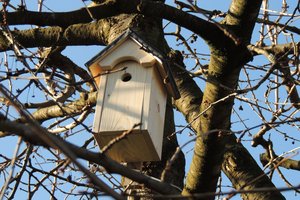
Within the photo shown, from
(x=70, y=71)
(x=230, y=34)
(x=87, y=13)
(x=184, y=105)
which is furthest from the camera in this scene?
(x=70, y=71)

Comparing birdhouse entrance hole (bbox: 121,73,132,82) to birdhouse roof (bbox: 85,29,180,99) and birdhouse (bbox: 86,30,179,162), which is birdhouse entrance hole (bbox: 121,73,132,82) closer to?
birdhouse (bbox: 86,30,179,162)

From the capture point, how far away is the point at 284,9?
458 cm

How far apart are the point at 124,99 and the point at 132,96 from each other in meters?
0.04

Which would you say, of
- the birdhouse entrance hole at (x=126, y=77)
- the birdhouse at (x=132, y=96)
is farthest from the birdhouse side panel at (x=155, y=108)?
the birdhouse entrance hole at (x=126, y=77)

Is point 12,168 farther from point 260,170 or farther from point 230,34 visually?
point 260,170

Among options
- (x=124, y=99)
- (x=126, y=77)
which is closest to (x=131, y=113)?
(x=124, y=99)

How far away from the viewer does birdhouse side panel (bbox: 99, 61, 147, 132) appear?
274 cm

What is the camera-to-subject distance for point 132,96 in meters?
2.83

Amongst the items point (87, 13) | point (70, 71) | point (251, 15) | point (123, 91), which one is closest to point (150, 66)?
point (123, 91)

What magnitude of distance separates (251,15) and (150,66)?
0.60 metres

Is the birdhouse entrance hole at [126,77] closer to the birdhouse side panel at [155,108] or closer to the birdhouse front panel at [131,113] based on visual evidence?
the birdhouse front panel at [131,113]

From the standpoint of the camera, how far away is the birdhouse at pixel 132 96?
8.95 ft

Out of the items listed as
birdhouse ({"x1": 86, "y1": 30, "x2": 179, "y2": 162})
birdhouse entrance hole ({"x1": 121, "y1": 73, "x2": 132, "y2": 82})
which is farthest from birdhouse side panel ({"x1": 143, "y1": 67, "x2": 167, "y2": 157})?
birdhouse entrance hole ({"x1": 121, "y1": 73, "x2": 132, "y2": 82})

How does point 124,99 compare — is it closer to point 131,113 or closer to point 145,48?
point 131,113
